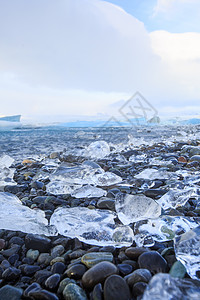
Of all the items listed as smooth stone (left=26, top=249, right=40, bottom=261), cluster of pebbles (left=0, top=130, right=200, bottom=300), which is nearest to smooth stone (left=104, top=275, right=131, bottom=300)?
cluster of pebbles (left=0, top=130, right=200, bottom=300)

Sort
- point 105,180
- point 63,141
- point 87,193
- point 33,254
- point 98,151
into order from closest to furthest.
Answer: point 33,254
point 87,193
point 105,180
point 98,151
point 63,141

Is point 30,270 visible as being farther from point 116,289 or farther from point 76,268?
point 116,289

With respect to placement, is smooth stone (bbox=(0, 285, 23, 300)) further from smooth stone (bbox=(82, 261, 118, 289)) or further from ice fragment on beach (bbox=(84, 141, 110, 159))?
ice fragment on beach (bbox=(84, 141, 110, 159))

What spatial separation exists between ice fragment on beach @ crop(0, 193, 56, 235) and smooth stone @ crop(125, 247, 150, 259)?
442mm

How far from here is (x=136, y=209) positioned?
133 cm

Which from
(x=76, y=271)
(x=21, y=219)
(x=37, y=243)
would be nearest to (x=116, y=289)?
(x=76, y=271)

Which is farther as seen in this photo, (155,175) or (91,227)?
(155,175)

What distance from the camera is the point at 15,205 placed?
1499mm

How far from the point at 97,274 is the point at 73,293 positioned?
0.10m

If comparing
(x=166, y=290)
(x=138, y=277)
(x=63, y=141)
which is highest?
(x=166, y=290)

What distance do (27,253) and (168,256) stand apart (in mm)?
670

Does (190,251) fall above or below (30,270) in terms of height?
above

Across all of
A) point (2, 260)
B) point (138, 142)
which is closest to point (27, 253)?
point (2, 260)

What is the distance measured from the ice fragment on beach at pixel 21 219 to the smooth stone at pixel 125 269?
1.51 ft
